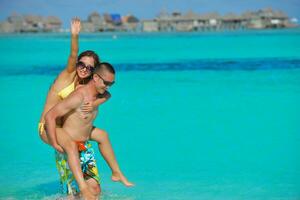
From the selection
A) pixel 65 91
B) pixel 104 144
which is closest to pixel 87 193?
pixel 104 144

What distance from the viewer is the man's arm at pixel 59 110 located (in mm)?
3623

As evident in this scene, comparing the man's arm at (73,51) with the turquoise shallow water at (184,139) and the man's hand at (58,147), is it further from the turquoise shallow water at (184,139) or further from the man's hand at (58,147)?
the turquoise shallow water at (184,139)

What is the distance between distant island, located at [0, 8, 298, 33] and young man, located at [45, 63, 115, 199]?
256ft

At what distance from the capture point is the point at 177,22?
86.1 metres

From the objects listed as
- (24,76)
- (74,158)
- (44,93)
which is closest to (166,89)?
(44,93)

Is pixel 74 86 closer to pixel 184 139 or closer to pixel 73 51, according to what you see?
pixel 73 51

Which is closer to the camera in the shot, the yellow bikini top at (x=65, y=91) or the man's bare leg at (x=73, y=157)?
the man's bare leg at (x=73, y=157)

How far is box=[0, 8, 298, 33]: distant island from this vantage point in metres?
82.2

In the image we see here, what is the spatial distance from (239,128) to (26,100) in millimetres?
4701

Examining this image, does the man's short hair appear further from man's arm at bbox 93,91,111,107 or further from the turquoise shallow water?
the turquoise shallow water

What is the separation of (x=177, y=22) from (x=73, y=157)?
273 ft

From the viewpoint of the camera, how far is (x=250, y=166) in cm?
599

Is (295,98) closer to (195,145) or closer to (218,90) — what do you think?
(218,90)

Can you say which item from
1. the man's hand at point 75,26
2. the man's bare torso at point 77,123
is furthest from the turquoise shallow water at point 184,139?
the man's hand at point 75,26
